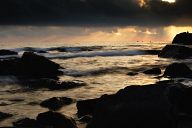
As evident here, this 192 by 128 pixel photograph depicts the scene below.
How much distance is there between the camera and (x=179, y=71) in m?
23.2

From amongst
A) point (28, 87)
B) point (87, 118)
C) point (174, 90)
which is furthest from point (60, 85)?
point (174, 90)

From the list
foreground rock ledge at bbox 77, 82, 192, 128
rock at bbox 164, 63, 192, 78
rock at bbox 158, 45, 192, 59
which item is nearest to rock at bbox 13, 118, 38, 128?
foreground rock ledge at bbox 77, 82, 192, 128

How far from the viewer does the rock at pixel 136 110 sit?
8.75m

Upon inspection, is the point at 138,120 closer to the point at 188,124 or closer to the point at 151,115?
the point at 151,115

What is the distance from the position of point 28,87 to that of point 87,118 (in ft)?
33.9

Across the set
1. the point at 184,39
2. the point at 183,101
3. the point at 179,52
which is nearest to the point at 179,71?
the point at 183,101

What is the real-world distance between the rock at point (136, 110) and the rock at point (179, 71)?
42.7 ft

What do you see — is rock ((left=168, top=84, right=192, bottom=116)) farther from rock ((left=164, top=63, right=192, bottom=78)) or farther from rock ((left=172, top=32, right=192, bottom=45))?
rock ((left=172, top=32, right=192, bottom=45))

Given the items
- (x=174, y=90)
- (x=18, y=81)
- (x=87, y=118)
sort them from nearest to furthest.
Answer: (x=174, y=90), (x=87, y=118), (x=18, y=81)

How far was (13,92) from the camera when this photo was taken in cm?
1938

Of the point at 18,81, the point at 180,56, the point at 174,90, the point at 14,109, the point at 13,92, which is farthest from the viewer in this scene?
the point at 180,56

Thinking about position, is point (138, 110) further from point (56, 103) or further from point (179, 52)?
point (179, 52)

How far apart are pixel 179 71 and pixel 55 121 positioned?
45.8ft

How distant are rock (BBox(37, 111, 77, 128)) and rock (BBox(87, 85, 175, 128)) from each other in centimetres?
94
